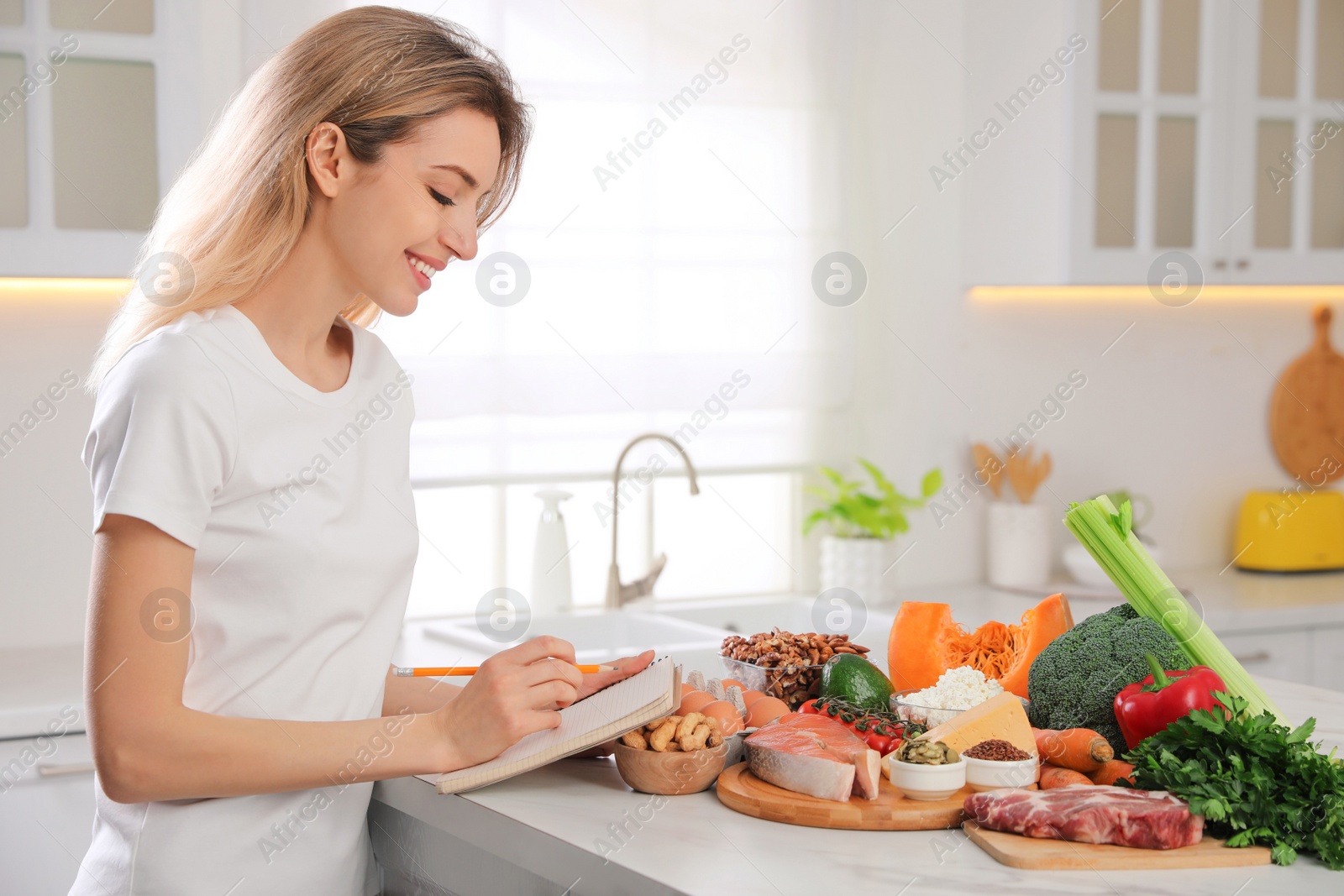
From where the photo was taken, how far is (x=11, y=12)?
2.22 m

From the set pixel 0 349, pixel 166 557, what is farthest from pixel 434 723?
pixel 0 349

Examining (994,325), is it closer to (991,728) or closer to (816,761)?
(991,728)

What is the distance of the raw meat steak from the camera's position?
3.28ft

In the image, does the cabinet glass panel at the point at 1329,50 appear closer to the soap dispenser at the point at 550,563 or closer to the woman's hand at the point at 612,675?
the soap dispenser at the point at 550,563

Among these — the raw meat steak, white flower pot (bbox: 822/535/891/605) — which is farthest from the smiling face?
white flower pot (bbox: 822/535/891/605)

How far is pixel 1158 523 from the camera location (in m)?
3.59

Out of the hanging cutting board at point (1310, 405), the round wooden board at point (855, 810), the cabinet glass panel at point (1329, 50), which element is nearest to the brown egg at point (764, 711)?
the round wooden board at point (855, 810)

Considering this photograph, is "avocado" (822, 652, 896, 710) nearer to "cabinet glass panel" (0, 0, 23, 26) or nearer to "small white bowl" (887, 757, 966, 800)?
"small white bowl" (887, 757, 966, 800)

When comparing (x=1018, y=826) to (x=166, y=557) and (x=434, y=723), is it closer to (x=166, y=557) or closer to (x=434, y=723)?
(x=434, y=723)

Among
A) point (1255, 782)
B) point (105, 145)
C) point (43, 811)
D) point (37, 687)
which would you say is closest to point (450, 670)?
point (1255, 782)

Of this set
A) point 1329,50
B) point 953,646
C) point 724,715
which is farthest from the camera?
point 1329,50

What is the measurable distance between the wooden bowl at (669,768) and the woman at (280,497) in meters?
0.08

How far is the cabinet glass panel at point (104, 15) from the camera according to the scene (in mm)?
2238

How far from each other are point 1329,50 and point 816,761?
10.2ft
